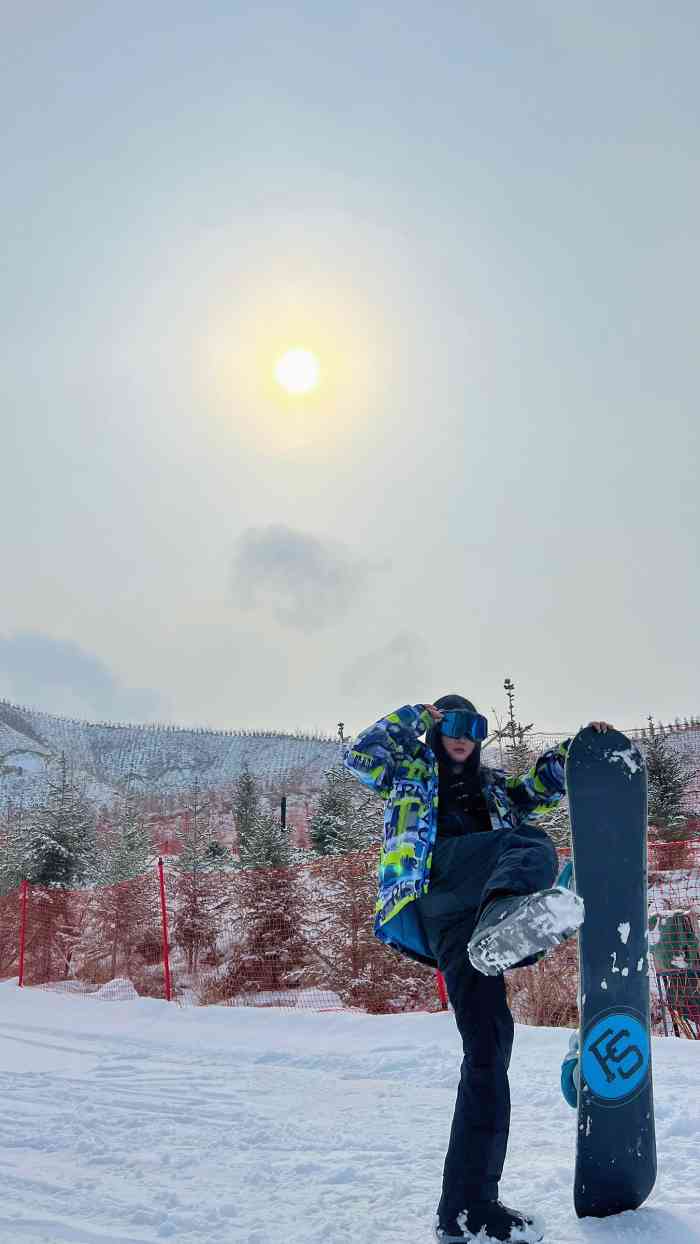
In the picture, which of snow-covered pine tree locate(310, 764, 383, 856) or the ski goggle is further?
snow-covered pine tree locate(310, 764, 383, 856)

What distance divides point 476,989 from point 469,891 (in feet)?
0.83

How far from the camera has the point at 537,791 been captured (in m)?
2.69

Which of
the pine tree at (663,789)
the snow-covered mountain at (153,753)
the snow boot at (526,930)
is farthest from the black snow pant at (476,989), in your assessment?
the snow-covered mountain at (153,753)

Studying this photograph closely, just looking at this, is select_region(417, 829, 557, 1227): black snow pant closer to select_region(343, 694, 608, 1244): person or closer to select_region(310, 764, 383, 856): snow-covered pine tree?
select_region(343, 694, 608, 1244): person

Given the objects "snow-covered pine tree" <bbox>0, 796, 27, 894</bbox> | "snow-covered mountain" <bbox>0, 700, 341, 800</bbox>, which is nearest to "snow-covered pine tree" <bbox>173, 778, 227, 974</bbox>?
"snow-covered pine tree" <bbox>0, 796, 27, 894</bbox>

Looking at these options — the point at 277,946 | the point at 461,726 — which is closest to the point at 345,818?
the point at 277,946

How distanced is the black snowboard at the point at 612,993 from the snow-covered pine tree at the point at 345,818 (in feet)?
26.5

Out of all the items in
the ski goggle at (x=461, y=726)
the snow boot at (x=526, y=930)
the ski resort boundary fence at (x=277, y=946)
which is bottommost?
the ski resort boundary fence at (x=277, y=946)

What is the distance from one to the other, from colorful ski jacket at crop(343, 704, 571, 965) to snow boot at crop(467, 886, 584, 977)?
407 millimetres

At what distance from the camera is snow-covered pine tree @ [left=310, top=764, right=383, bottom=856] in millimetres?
14562

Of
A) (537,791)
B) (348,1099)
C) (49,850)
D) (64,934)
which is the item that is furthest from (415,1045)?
(49,850)

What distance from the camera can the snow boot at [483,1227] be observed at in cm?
199

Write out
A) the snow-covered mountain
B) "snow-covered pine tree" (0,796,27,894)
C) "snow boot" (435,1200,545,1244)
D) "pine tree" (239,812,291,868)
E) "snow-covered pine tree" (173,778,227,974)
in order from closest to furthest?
1. "snow boot" (435,1200,545,1244)
2. "snow-covered pine tree" (173,778,227,974)
3. "pine tree" (239,812,291,868)
4. "snow-covered pine tree" (0,796,27,894)
5. the snow-covered mountain

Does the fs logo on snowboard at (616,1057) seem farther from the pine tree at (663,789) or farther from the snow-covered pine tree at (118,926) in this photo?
the pine tree at (663,789)
